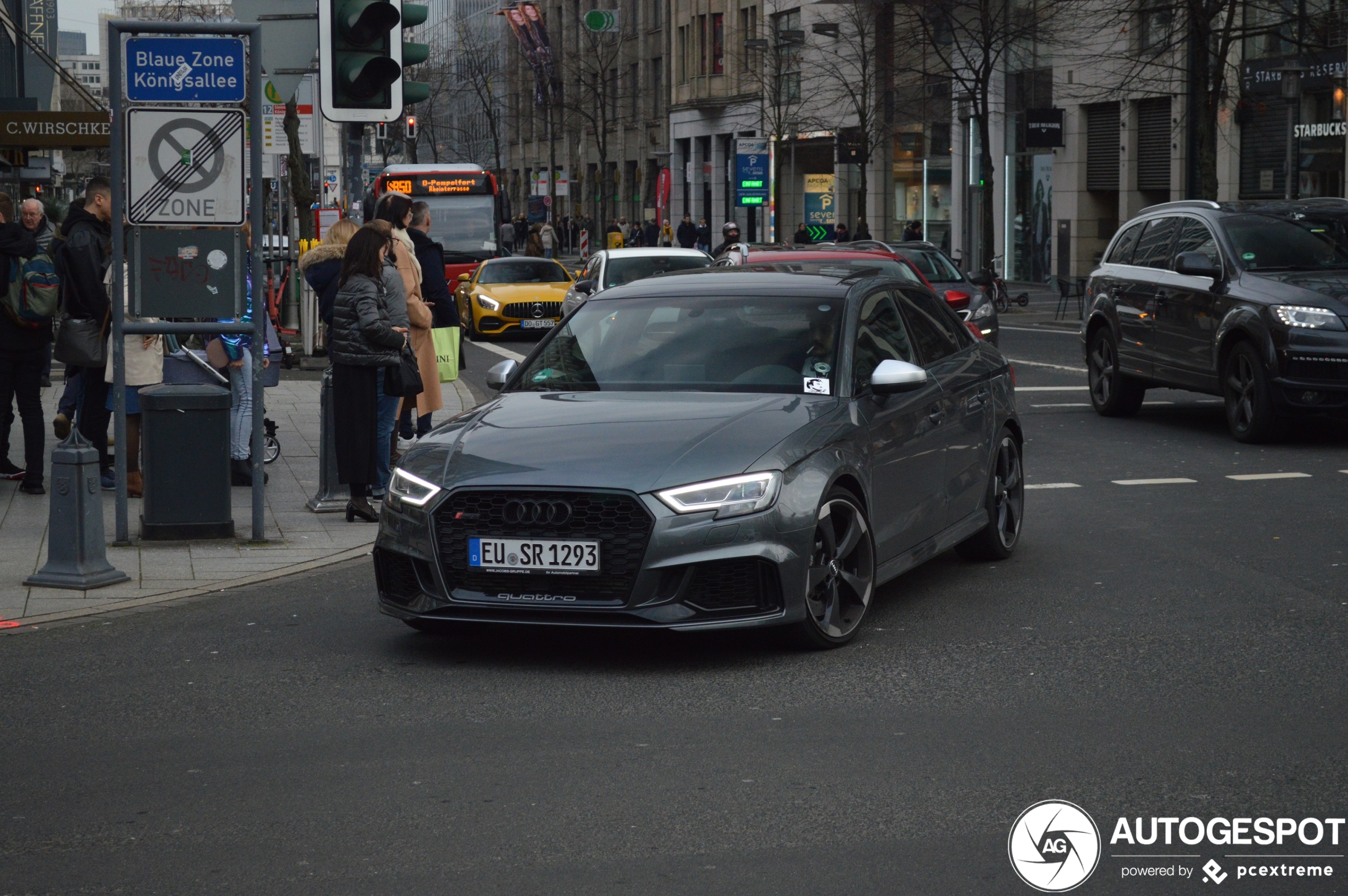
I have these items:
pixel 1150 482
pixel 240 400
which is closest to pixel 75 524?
pixel 240 400

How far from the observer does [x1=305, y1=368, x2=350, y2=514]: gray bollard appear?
1104 cm

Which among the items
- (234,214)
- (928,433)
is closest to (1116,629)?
(928,433)

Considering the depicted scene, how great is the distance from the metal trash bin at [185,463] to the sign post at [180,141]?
180mm

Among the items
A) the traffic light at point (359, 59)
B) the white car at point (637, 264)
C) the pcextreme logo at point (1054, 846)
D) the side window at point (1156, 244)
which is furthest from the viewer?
the white car at point (637, 264)

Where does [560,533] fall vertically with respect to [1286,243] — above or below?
below

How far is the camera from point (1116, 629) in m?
7.51

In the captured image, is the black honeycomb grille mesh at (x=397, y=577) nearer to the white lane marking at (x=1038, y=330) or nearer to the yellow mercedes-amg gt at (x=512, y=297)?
the yellow mercedes-amg gt at (x=512, y=297)

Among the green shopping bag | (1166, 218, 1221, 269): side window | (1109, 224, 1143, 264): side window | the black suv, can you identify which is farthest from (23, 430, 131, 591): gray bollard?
(1109, 224, 1143, 264): side window

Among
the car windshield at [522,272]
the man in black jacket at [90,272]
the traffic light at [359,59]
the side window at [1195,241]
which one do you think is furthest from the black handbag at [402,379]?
the car windshield at [522,272]

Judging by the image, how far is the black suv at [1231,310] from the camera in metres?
13.5

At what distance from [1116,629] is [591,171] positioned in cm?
7823

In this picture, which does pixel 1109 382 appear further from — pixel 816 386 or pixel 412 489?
pixel 412 489

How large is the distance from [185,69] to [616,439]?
4.12 metres

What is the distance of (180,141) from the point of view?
9703 millimetres
